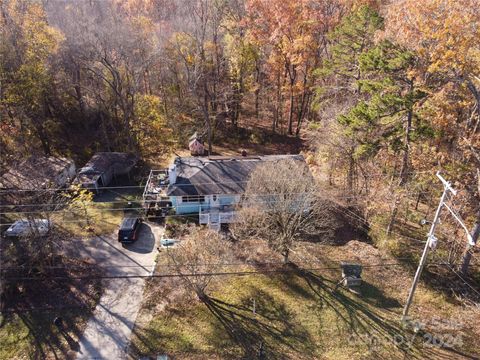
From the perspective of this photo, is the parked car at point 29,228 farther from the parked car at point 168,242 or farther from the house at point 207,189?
the house at point 207,189

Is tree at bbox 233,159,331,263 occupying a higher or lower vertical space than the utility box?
higher

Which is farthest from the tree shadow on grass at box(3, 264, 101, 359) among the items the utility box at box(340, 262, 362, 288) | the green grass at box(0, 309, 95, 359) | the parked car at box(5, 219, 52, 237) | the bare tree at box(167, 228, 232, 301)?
the utility box at box(340, 262, 362, 288)

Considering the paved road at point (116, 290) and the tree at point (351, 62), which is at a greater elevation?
the tree at point (351, 62)

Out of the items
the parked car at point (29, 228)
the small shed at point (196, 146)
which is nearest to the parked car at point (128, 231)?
the parked car at point (29, 228)

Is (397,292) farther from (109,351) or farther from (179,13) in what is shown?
(179,13)

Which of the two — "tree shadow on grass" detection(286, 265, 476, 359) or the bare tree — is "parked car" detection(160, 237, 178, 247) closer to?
the bare tree

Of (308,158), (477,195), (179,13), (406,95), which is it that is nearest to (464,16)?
(406,95)

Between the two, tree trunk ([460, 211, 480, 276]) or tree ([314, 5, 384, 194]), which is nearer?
tree trunk ([460, 211, 480, 276])

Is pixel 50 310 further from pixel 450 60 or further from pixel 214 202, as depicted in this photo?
pixel 450 60
